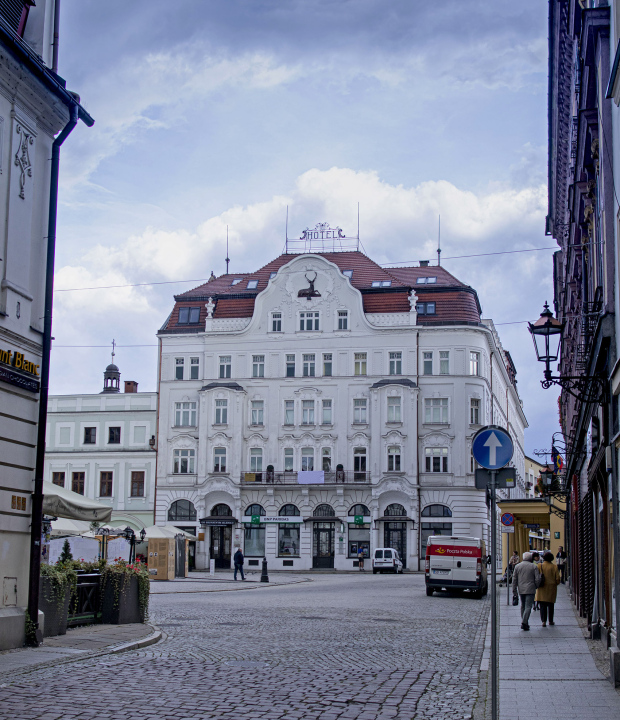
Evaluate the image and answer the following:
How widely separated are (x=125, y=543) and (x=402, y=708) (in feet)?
129

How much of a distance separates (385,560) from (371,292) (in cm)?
1950

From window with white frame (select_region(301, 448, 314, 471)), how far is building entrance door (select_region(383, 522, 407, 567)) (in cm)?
657

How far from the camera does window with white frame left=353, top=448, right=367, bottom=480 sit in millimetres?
62969

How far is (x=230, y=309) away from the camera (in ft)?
222

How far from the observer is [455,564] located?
32.9 metres

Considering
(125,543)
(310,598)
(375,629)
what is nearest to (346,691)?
(375,629)

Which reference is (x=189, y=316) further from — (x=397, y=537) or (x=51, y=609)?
(x=51, y=609)

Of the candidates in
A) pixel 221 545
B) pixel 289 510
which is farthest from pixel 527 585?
pixel 221 545

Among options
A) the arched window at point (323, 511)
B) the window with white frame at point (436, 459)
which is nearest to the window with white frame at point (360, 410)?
the window with white frame at point (436, 459)

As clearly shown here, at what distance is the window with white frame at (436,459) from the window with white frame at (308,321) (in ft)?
38.8

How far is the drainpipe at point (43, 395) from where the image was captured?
15117mm

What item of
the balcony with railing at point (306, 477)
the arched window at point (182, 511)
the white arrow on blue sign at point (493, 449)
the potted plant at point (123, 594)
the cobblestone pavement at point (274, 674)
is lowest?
the cobblestone pavement at point (274, 674)

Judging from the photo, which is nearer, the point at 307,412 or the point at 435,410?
the point at 435,410

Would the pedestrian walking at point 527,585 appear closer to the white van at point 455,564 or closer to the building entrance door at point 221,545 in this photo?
the white van at point 455,564
